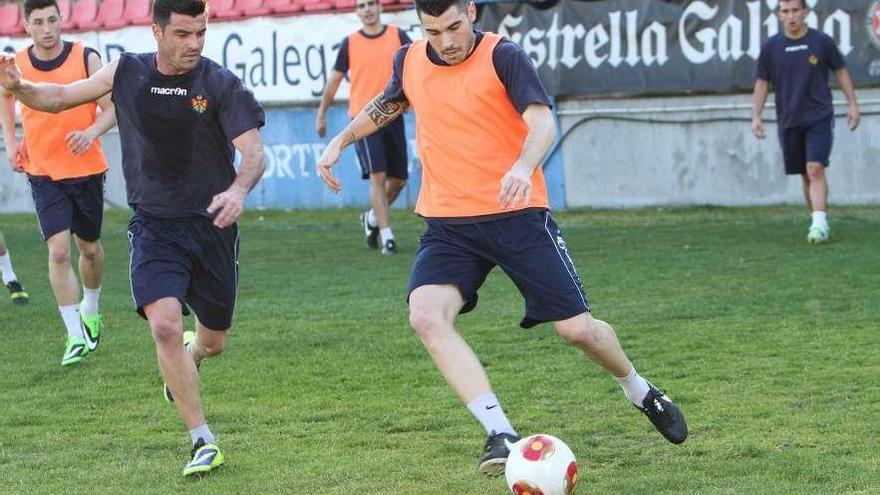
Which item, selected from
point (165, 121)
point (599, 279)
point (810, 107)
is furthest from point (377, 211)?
point (165, 121)

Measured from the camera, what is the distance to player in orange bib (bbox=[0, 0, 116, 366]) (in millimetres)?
9234

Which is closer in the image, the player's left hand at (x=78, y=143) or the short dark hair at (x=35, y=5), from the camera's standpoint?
the player's left hand at (x=78, y=143)

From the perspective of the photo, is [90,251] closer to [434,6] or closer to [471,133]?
[471,133]

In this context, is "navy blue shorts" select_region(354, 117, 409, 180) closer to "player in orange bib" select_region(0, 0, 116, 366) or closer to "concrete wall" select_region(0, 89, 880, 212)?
"concrete wall" select_region(0, 89, 880, 212)

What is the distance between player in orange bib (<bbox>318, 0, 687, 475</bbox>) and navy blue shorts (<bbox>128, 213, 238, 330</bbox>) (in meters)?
0.97

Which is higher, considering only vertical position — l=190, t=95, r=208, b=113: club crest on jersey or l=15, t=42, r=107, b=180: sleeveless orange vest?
l=190, t=95, r=208, b=113: club crest on jersey

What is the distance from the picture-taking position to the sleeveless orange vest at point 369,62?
13.7m

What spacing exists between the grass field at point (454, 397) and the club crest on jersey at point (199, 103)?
148 centimetres

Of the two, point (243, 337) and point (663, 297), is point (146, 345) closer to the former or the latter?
point (243, 337)

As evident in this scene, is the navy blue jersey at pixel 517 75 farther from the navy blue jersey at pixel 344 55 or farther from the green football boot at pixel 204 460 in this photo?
the navy blue jersey at pixel 344 55

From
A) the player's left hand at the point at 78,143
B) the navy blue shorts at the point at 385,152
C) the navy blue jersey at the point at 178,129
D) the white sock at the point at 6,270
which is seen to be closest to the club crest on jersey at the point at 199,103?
the navy blue jersey at the point at 178,129

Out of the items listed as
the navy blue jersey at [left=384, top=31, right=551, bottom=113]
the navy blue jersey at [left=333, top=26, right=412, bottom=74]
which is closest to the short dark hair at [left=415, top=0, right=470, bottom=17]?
the navy blue jersey at [left=384, top=31, right=551, bottom=113]

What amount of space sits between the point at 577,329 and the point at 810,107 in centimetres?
767

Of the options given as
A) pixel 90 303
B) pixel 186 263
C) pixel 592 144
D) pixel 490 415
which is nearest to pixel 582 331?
pixel 490 415
